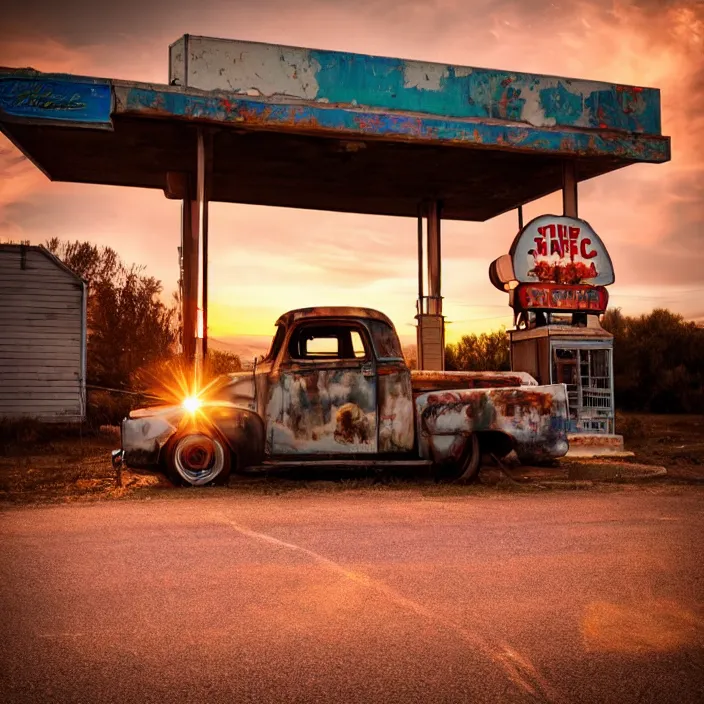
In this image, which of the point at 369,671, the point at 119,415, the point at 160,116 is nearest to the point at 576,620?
the point at 369,671

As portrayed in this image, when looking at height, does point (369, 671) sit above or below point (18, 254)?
below

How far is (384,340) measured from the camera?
1054 centimetres

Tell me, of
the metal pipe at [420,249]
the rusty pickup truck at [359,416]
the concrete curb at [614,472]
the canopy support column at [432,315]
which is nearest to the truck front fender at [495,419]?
the rusty pickup truck at [359,416]

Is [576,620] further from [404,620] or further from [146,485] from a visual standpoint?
[146,485]

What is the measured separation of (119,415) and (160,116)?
894cm

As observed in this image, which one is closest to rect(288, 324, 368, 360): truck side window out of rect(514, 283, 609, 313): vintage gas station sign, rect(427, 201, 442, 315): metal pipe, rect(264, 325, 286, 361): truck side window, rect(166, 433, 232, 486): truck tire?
rect(264, 325, 286, 361): truck side window

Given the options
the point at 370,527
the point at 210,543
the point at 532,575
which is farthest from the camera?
the point at 370,527

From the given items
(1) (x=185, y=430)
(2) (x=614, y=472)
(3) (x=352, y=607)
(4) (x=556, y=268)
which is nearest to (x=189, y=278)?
(4) (x=556, y=268)

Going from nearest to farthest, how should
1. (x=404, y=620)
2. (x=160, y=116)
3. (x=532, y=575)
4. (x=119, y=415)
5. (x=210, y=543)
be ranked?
(x=404, y=620)
(x=532, y=575)
(x=210, y=543)
(x=160, y=116)
(x=119, y=415)

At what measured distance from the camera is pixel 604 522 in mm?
7191

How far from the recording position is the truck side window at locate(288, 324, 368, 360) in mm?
10664

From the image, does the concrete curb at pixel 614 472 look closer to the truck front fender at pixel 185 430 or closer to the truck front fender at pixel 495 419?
the truck front fender at pixel 495 419

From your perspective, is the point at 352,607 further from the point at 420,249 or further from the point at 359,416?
the point at 420,249

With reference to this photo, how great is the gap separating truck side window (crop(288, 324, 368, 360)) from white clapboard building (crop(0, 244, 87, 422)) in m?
10.6
